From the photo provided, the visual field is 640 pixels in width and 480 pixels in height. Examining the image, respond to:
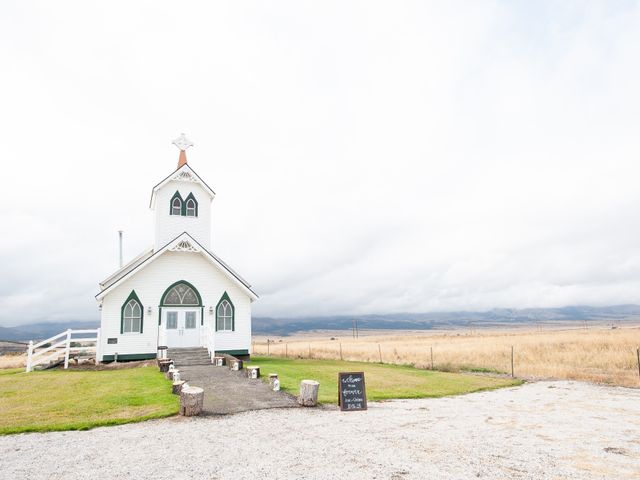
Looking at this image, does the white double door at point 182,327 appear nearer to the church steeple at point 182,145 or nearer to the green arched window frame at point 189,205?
the green arched window frame at point 189,205

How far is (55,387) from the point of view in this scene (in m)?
15.9

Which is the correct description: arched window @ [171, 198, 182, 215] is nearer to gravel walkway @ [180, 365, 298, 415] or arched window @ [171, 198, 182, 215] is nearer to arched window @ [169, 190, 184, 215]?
arched window @ [169, 190, 184, 215]

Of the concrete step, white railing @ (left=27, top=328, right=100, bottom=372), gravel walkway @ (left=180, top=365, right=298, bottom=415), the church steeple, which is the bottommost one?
gravel walkway @ (left=180, top=365, right=298, bottom=415)

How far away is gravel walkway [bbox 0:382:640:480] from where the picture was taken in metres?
7.57

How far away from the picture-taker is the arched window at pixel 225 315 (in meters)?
25.4

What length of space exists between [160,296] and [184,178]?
7655 mm

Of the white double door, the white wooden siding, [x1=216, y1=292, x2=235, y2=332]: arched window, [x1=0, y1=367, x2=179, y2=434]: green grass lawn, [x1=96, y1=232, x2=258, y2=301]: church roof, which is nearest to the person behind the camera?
[x1=0, y1=367, x2=179, y2=434]: green grass lawn

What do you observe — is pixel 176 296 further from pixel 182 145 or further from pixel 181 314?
pixel 182 145

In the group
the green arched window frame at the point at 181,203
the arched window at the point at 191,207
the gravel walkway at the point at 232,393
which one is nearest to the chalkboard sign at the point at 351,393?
the gravel walkway at the point at 232,393

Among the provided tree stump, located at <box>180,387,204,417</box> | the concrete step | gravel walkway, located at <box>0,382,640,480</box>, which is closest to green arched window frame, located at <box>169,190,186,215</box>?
the concrete step

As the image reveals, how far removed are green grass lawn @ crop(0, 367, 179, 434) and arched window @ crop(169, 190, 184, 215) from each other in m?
11.2

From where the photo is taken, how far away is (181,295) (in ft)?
81.2

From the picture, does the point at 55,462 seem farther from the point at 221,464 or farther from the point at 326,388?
the point at 326,388

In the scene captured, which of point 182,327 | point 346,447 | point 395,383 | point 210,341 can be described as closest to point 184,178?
point 182,327
